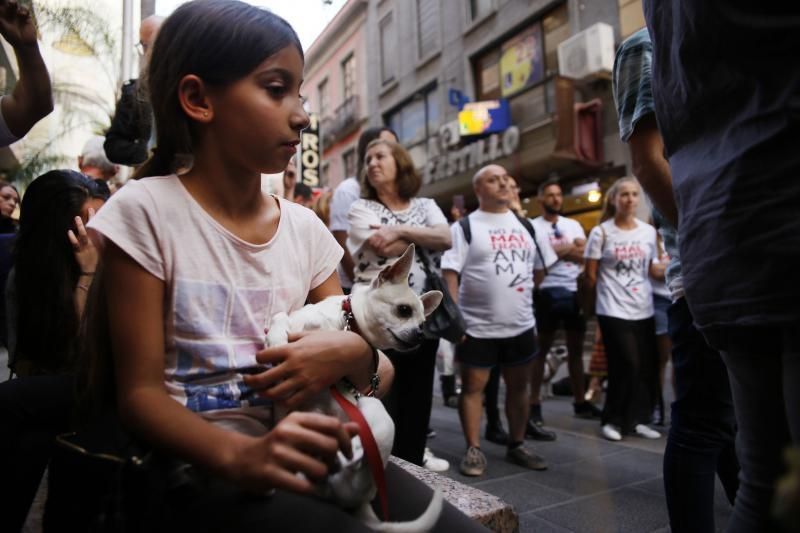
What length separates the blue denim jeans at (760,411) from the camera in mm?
1114

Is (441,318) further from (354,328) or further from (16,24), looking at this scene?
(16,24)

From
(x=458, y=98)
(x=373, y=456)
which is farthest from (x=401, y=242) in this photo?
(x=458, y=98)

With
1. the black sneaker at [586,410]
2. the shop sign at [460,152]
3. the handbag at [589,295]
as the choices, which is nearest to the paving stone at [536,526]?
the handbag at [589,295]

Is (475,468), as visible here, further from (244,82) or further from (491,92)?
(491,92)

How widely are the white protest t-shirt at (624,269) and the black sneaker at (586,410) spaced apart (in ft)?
3.41

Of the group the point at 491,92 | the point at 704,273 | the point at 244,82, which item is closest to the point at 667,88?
the point at 704,273

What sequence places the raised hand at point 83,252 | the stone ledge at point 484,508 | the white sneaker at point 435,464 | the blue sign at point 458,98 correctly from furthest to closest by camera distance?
1. the blue sign at point 458,98
2. the white sneaker at point 435,464
3. the raised hand at point 83,252
4. the stone ledge at point 484,508

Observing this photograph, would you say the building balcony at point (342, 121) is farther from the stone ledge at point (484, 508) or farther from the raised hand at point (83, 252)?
the stone ledge at point (484, 508)

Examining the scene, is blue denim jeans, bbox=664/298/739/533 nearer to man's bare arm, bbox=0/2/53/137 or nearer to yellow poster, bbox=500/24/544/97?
man's bare arm, bbox=0/2/53/137

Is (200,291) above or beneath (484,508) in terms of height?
above

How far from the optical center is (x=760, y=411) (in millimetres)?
1186

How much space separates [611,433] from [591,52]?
9.33m

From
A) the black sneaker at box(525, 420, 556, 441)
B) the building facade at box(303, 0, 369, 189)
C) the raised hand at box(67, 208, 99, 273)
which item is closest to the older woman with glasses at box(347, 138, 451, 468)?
the raised hand at box(67, 208, 99, 273)

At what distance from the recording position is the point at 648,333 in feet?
15.2
